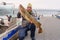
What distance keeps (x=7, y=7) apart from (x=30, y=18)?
22.0ft

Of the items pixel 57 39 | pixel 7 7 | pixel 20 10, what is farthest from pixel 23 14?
pixel 7 7

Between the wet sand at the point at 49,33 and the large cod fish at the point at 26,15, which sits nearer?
the large cod fish at the point at 26,15

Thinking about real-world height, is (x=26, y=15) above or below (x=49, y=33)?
above

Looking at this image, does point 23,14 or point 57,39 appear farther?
point 57,39

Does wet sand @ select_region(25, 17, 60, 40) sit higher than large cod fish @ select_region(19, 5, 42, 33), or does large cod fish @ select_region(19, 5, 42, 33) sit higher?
large cod fish @ select_region(19, 5, 42, 33)

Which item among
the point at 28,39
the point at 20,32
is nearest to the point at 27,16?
the point at 20,32

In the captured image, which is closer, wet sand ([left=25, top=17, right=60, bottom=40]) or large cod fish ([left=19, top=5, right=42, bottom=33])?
large cod fish ([left=19, top=5, right=42, bottom=33])

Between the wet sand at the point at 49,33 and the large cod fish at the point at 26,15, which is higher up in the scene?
the large cod fish at the point at 26,15

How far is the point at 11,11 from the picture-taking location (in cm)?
1642

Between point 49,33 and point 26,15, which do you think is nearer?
point 26,15

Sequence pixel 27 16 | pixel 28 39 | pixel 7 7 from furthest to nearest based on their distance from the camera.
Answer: pixel 7 7, pixel 28 39, pixel 27 16

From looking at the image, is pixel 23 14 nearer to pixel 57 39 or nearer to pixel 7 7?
pixel 57 39

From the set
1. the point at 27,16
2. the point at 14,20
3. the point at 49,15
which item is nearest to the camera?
the point at 27,16

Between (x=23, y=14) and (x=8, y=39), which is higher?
(x=23, y=14)
